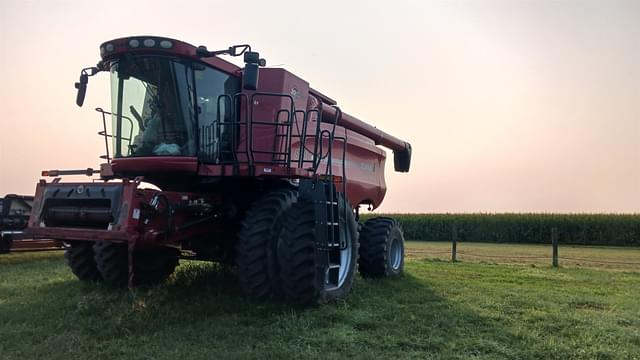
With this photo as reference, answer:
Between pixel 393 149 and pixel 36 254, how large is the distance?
9.75 m

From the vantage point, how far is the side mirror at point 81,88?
764 cm

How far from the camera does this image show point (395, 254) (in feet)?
34.9

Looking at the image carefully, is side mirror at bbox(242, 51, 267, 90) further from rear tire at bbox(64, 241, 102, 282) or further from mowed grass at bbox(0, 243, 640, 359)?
rear tire at bbox(64, 241, 102, 282)

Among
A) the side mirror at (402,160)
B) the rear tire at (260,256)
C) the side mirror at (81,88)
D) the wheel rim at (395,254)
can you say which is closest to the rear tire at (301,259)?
the rear tire at (260,256)

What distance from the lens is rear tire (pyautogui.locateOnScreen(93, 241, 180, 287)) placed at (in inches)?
307

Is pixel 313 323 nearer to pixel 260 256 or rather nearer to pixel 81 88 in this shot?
pixel 260 256

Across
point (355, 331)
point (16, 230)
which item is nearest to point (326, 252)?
point (355, 331)

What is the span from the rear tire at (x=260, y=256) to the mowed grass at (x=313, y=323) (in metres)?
0.21

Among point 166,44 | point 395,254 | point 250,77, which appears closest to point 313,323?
point 250,77

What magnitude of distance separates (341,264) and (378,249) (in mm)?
2199

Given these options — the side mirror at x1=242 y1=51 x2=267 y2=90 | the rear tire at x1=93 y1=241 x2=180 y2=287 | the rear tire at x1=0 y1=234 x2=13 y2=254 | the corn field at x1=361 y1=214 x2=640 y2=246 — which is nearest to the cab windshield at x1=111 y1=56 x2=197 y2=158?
the side mirror at x1=242 y1=51 x2=267 y2=90

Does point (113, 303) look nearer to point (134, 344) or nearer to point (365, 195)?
point (134, 344)

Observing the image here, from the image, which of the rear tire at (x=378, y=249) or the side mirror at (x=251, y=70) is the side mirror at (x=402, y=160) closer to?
the rear tire at (x=378, y=249)

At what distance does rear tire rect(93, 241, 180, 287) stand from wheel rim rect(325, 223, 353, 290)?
2453 mm
